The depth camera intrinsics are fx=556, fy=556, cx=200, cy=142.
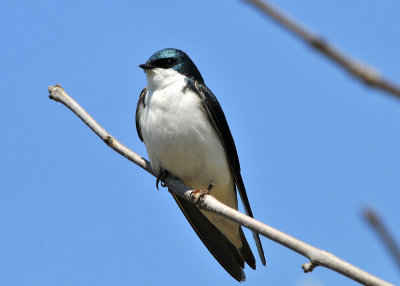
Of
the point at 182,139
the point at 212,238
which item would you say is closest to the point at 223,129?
the point at 182,139

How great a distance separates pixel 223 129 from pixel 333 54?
18.5ft

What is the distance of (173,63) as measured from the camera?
6.76 metres

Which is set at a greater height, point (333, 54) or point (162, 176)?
point (162, 176)

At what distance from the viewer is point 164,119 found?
19.8 ft

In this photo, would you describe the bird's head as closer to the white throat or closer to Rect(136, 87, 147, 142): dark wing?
the white throat

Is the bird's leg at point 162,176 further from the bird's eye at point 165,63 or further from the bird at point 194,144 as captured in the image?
the bird's eye at point 165,63

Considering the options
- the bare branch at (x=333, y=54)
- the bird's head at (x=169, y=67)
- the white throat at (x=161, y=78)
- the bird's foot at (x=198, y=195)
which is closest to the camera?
the bare branch at (x=333, y=54)

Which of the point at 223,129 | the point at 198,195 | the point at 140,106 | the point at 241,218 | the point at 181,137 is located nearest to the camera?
the point at 241,218

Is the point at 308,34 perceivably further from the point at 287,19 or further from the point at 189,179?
the point at 189,179

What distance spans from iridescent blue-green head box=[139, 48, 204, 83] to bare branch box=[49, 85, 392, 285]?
4.40 feet

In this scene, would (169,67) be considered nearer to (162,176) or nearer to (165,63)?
(165,63)

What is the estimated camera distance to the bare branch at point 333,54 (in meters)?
0.75

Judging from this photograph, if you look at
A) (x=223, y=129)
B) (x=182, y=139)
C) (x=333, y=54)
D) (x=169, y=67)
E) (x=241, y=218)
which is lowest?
(x=333, y=54)

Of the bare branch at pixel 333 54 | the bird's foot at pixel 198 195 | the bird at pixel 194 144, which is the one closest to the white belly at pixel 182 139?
the bird at pixel 194 144
